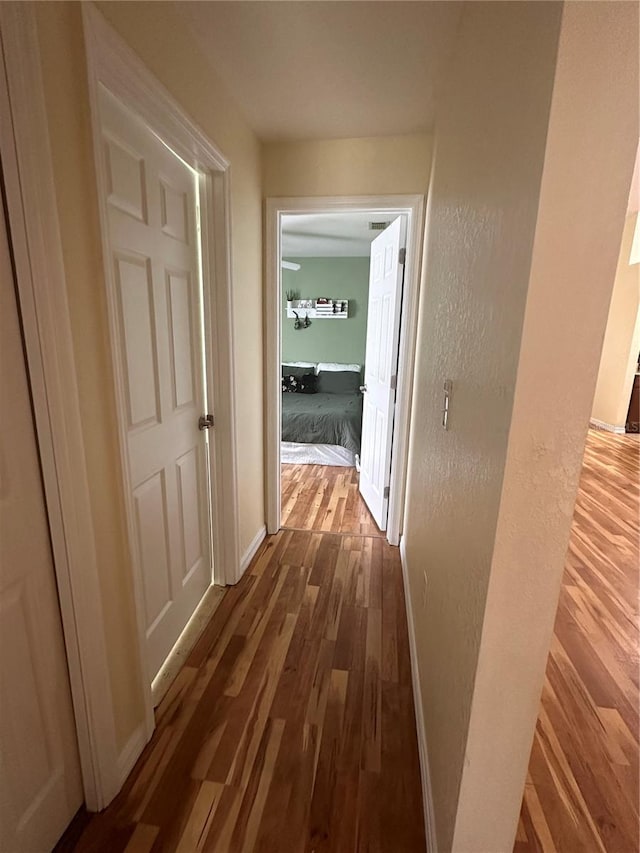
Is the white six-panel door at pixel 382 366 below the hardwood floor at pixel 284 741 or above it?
above

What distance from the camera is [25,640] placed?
96 centimetres

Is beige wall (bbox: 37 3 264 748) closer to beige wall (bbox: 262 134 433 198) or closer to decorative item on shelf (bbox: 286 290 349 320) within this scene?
beige wall (bbox: 262 134 433 198)

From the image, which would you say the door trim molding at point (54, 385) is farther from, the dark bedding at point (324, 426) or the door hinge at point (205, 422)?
the dark bedding at point (324, 426)

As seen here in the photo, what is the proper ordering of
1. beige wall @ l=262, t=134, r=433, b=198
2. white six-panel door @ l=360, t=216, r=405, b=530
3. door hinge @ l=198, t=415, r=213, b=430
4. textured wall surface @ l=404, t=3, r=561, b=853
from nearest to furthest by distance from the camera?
textured wall surface @ l=404, t=3, r=561, b=853, door hinge @ l=198, t=415, r=213, b=430, beige wall @ l=262, t=134, r=433, b=198, white six-panel door @ l=360, t=216, r=405, b=530

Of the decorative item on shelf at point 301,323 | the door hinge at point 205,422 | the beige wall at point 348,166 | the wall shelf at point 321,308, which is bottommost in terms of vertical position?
the door hinge at point 205,422

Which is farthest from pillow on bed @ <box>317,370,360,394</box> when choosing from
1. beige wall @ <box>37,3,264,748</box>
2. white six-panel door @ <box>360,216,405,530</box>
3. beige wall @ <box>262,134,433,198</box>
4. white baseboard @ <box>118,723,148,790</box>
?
white baseboard @ <box>118,723,148,790</box>

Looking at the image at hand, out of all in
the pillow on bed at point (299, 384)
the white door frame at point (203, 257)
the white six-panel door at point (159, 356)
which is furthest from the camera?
the pillow on bed at point (299, 384)

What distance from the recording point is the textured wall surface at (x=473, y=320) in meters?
0.70

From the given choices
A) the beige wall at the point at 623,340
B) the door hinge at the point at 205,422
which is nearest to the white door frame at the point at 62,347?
the door hinge at the point at 205,422

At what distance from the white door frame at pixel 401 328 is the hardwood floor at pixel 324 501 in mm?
266

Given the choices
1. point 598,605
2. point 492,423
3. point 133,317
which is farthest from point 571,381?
point 598,605

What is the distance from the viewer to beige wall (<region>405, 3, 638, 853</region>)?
597 mm

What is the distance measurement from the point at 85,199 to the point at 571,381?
3.78ft

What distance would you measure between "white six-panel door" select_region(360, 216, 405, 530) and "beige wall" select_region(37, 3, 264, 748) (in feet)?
3.91
